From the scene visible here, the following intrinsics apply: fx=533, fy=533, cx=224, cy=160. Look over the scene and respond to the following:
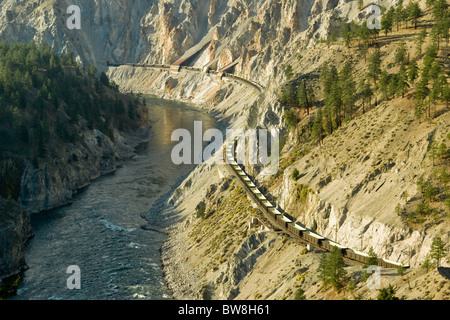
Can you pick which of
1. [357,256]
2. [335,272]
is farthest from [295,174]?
[335,272]

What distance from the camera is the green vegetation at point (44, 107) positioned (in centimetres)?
10212

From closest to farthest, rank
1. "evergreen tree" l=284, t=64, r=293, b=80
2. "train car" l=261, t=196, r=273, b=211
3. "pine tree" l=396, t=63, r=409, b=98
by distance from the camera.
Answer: "pine tree" l=396, t=63, r=409, b=98 → "train car" l=261, t=196, r=273, b=211 → "evergreen tree" l=284, t=64, r=293, b=80

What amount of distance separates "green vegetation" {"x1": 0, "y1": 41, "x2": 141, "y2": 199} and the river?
1156 centimetres

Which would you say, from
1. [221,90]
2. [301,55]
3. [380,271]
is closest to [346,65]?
[301,55]

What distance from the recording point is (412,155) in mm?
58688

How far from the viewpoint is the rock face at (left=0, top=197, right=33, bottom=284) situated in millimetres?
71062

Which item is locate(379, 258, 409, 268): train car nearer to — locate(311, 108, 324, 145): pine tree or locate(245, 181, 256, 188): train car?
locate(311, 108, 324, 145): pine tree

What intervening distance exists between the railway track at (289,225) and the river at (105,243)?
1578cm

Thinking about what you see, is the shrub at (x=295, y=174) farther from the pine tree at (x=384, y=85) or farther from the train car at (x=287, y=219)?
the pine tree at (x=384, y=85)

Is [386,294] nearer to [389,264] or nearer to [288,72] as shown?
[389,264]

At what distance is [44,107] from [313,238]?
79601 millimetres

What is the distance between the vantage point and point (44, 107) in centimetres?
11812

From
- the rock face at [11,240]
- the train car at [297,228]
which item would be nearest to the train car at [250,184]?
the train car at [297,228]

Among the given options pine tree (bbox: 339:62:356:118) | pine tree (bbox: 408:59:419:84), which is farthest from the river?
pine tree (bbox: 408:59:419:84)
